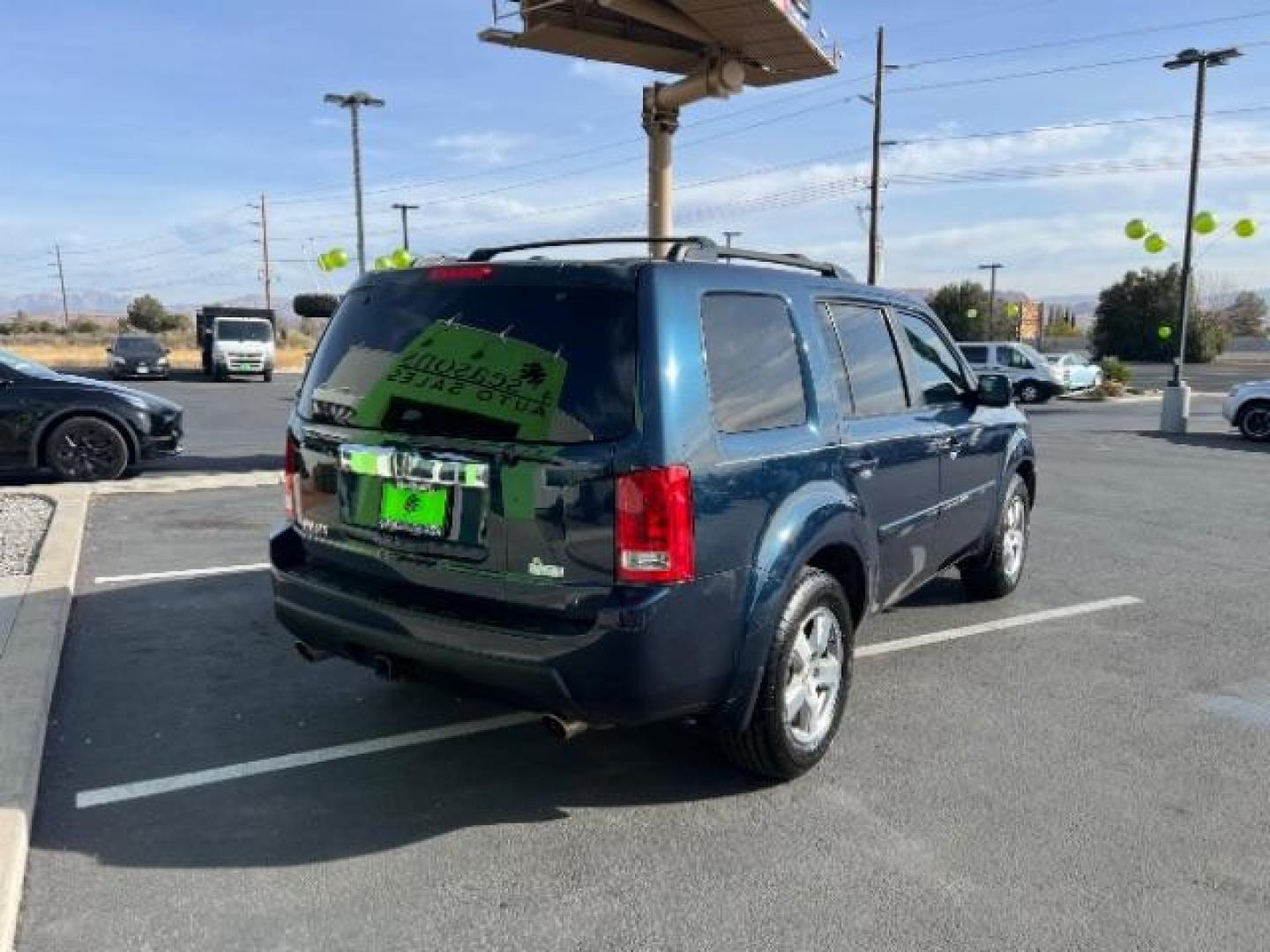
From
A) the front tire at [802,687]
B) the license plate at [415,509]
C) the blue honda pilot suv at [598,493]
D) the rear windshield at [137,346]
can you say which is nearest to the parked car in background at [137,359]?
the rear windshield at [137,346]

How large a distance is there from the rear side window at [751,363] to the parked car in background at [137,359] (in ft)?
109

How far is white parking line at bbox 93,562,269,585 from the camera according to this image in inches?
255

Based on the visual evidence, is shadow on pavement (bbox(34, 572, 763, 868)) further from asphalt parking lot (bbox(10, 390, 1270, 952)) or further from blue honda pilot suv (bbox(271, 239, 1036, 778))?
blue honda pilot suv (bbox(271, 239, 1036, 778))

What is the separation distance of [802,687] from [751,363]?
1201 millimetres

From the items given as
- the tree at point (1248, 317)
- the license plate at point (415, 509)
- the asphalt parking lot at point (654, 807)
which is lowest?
the asphalt parking lot at point (654, 807)

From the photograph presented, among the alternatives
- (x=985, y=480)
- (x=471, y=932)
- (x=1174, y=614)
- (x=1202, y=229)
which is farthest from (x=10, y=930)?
(x=1202, y=229)

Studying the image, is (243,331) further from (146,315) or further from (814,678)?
(146,315)

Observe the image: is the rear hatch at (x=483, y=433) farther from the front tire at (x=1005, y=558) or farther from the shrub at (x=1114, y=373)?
the shrub at (x=1114, y=373)

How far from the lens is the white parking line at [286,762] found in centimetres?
360

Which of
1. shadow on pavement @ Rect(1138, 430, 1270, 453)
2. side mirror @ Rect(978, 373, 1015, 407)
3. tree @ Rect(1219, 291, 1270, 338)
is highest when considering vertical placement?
tree @ Rect(1219, 291, 1270, 338)

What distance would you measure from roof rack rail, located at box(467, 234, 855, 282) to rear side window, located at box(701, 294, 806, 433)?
0.65 ft

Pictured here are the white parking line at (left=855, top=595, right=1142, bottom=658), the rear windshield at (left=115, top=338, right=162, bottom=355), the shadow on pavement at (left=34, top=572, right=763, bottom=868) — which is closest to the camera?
the shadow on pavement at (left=34, top=572, right=763, bottom=868)

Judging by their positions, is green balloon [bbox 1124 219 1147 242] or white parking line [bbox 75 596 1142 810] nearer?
white parking line [bbox 75 596 1142 810]

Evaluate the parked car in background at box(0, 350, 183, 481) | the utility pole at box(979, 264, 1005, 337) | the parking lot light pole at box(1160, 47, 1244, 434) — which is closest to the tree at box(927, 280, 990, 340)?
the utility pole at box(979, 264, 1005, 337)
